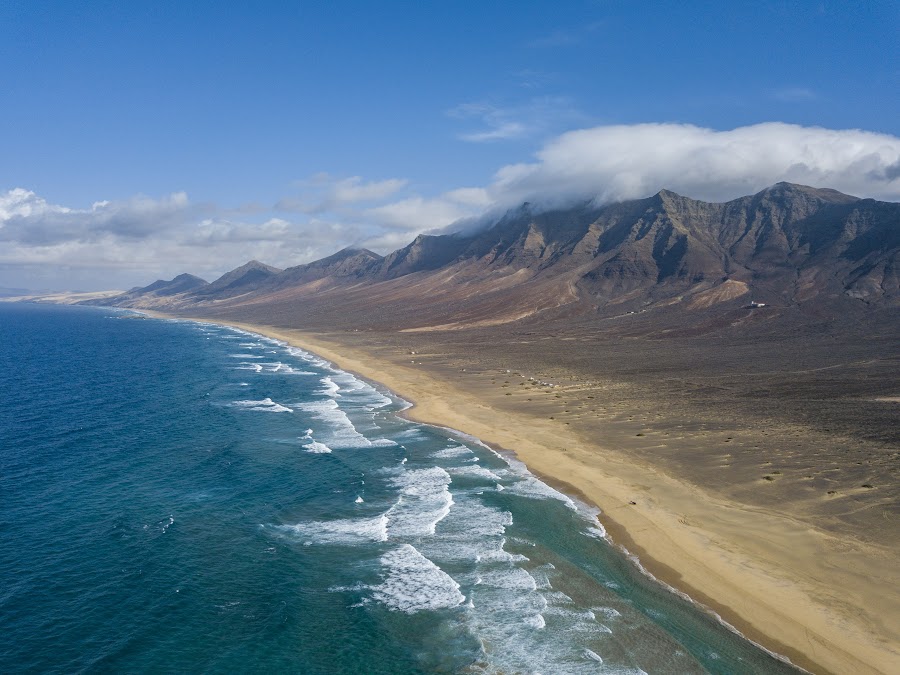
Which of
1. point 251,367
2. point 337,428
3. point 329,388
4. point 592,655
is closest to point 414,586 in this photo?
point 592,655

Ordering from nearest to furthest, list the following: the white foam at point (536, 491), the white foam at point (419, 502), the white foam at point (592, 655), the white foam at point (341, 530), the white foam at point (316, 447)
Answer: the white foam at point (592, 655), the white foam at point (341, 530), the white foam at point (419, 502), the white foam at point (536, 491), the white foam at point (316, 447)

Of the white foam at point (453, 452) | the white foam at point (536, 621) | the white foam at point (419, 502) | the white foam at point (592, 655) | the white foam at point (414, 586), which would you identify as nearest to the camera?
the white foam at point (592, 655)

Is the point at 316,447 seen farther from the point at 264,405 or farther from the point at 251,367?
the point at 251,367

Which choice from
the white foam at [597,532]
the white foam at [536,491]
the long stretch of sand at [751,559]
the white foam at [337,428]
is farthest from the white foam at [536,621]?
the white foam at [337,428]

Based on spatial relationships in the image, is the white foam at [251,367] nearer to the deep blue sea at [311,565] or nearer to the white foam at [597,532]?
the deep blue sea at [311,565]

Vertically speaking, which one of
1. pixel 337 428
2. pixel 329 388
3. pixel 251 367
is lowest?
pixel 337 428

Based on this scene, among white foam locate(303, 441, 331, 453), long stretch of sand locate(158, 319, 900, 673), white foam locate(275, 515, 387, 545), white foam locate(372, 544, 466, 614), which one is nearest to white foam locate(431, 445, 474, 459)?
long stretch of sand locate(158, 319, 900, 673)

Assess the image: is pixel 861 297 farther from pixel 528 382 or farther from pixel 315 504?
pixel 315 504
